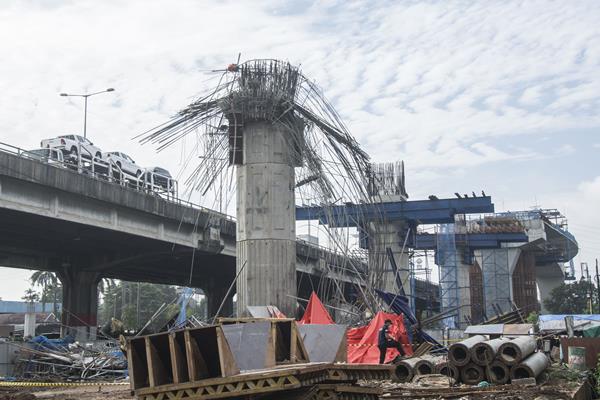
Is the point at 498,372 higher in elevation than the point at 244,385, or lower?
lower

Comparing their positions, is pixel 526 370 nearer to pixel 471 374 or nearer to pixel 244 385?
pixel 471 374

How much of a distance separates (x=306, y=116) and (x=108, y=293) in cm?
12737

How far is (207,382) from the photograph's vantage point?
9.89 metres

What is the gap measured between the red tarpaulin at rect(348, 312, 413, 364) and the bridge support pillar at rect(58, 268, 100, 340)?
27372 millimetres

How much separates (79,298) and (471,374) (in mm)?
34834

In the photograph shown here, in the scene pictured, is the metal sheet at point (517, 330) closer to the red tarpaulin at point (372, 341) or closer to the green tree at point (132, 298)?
the red tarpaulin at point (372, 341)

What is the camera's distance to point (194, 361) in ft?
34.5

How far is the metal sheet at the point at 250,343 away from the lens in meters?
10.8

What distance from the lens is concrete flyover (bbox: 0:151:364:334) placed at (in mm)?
27577

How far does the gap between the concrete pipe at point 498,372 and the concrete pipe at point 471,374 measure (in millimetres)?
180

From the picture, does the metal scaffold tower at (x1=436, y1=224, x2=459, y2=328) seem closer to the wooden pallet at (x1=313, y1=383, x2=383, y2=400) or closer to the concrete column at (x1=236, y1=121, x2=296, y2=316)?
the concrete column at (x1=236, y1=121, x2=296, y2=316)

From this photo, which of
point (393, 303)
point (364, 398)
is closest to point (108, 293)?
point (393, 303)

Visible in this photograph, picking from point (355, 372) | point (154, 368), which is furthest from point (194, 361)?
point (355, 372)

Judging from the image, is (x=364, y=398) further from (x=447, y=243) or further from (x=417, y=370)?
(x=447, y=243)
